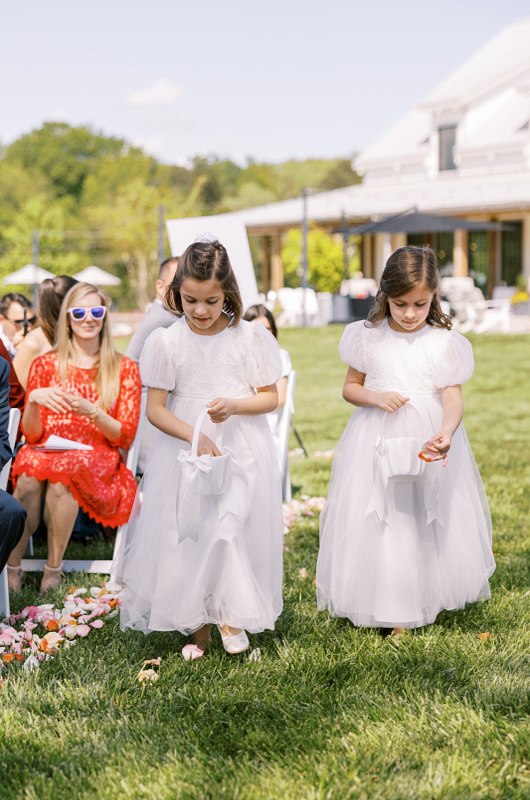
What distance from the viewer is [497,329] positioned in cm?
2209

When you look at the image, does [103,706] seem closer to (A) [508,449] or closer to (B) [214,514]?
(B) [214,514]

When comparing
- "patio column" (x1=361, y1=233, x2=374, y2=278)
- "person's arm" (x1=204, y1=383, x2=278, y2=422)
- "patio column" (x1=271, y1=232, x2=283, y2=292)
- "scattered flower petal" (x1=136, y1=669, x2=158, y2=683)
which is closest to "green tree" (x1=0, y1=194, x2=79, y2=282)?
"patio column" (x1=271, y1=232, x2=283, y2=292)

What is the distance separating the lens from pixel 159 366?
3914mm

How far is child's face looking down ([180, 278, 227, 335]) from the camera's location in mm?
3717

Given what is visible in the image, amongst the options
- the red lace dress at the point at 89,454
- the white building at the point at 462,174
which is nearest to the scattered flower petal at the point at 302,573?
the red lace dress at the point at 89,454

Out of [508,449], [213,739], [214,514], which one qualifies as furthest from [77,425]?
[508,449]

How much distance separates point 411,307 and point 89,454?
1.92 m

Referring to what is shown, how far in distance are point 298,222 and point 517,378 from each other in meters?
18.0

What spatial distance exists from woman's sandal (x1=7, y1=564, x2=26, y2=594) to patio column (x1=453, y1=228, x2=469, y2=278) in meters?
24.0

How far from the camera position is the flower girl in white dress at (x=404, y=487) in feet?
13.3

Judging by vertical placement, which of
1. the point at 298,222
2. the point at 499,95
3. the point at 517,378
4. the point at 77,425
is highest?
the point at 499,95

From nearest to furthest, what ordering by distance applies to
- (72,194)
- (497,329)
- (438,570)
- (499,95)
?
(438,570) → (497,329) → (499,95) → (72,194)

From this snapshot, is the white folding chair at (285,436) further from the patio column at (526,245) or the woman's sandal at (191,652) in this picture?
the patio column at (526,245)

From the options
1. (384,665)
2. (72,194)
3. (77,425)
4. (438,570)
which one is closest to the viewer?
(384,665)
